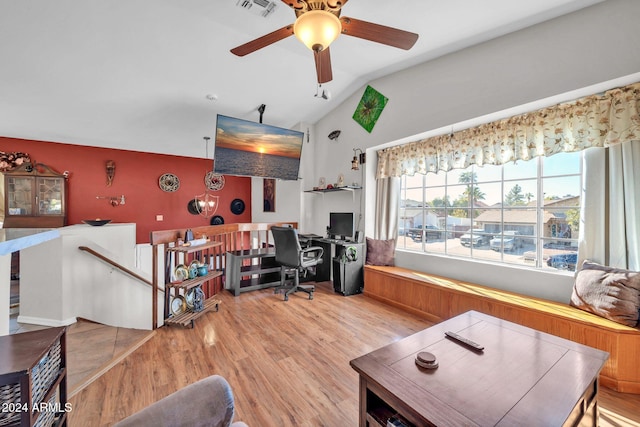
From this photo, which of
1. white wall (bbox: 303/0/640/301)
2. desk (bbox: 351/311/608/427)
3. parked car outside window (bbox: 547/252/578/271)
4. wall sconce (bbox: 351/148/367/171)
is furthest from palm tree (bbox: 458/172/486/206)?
desk (bbox: 351/311/608/427)

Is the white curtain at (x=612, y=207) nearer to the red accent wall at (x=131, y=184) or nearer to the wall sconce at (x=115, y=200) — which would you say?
the red accent wall at (x=131, y=184)

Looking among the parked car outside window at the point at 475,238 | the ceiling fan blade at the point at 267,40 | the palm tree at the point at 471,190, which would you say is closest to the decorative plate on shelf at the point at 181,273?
the ceiling fan blade at the point at 267,40

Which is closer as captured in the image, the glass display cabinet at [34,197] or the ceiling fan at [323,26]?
the ceiling fan at [323,26]

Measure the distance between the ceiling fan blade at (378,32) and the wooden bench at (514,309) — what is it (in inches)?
96.4

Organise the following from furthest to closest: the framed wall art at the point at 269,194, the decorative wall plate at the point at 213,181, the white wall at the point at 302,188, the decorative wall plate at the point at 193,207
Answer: the decorative wall plate at the point at 213,181, the decorative wall plate at the point at 193,207, the framed wall art at the point at 269,194, the white wall at the point at 302,188

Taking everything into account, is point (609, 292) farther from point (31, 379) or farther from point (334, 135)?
point (334, 135)

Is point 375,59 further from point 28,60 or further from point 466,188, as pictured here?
point 28,60

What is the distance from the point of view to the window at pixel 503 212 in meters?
2.54

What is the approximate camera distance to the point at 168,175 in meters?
6.11

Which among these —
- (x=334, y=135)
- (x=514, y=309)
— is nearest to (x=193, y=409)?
(x=514, y=309)

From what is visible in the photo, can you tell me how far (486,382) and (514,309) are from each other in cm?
160

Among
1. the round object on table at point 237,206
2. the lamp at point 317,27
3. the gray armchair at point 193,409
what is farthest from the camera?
the round object on table at point 237,206

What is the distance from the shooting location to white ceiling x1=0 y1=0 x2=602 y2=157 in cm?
235

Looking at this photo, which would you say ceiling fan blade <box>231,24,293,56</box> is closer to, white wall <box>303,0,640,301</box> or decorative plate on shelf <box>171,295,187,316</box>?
white wall <box>303,0,640,301</box>
